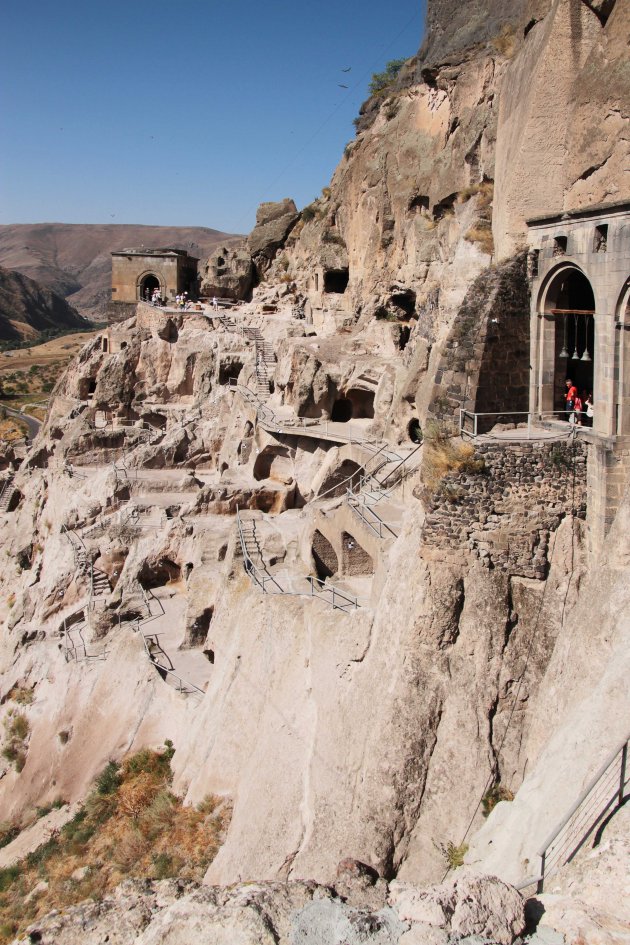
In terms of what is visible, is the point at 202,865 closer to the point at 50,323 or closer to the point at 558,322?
the point at 558,322

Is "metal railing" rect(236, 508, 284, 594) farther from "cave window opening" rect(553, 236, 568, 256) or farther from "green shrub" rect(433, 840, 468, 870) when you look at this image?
"cave window opening" rect(553, 236, 568, 256)

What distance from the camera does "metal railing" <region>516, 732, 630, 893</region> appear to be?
633cm

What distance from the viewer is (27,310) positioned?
441 ft

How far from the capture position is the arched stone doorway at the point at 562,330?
10266 mm

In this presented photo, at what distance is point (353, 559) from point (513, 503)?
5489mm

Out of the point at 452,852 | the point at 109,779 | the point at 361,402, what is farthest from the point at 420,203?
the point at 452,852

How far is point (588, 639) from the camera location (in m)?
8.59

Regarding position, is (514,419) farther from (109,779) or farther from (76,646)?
(76,646)

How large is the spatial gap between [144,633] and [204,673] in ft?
7.63

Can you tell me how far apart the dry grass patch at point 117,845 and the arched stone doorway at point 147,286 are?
3561cm

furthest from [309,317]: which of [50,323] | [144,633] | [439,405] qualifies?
[50,323]

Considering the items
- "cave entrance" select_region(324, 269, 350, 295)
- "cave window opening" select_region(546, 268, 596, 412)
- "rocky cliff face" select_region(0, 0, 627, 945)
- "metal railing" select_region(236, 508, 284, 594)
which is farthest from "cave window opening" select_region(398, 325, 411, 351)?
"cave window opening" select_region(546, 268, 596, 412)

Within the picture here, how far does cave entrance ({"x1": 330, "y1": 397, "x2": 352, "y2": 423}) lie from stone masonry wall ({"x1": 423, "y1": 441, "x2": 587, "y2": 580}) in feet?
58.3

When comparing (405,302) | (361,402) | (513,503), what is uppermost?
(405,302)
